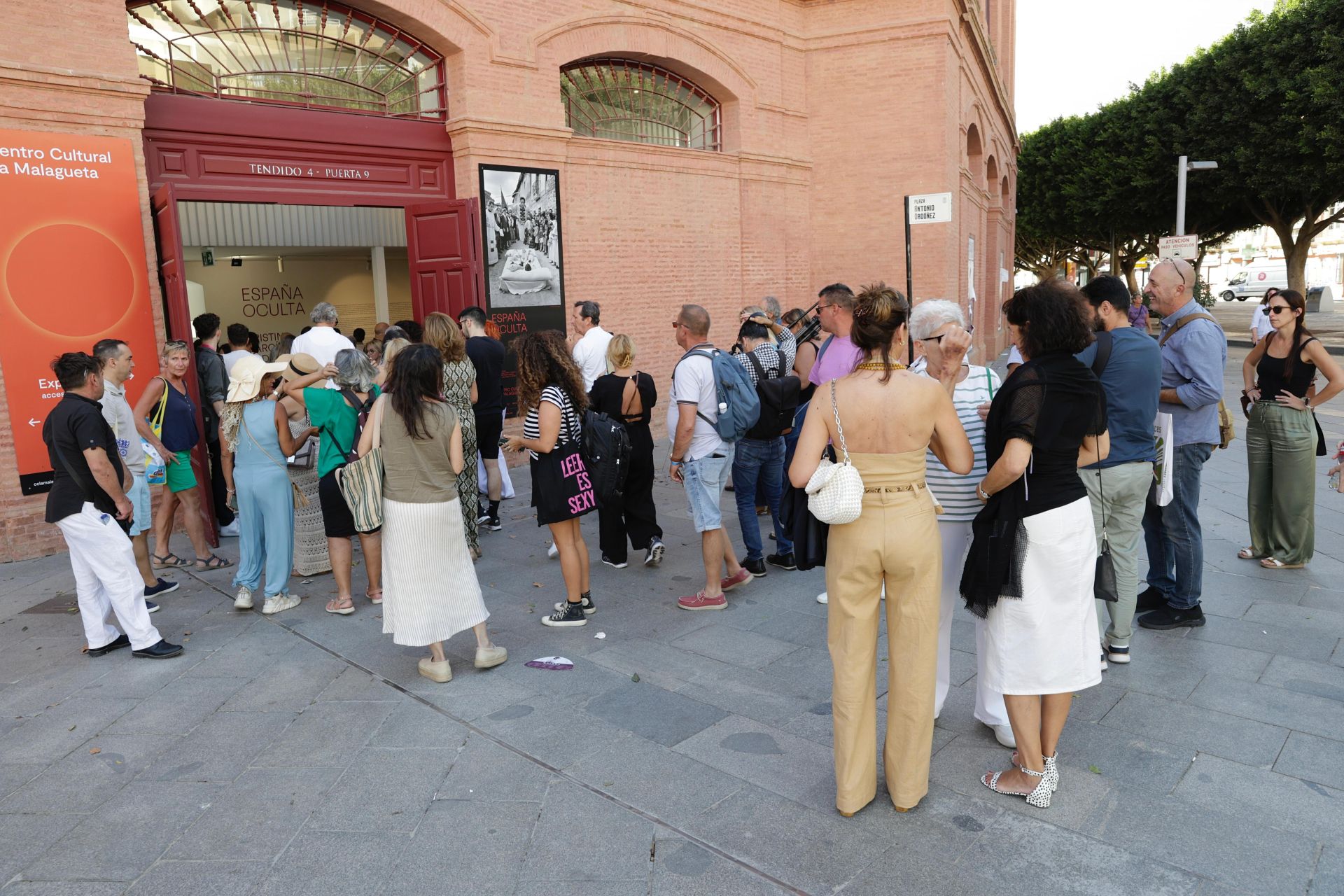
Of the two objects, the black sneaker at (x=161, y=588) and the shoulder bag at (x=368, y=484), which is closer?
the shoulder bag at (x=368, y=484)

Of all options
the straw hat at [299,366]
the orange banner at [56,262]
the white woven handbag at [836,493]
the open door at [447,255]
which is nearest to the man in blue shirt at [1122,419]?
the white woven handbag at [836,493]

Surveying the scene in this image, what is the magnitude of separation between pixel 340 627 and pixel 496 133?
6.70m

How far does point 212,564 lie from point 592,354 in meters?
3.58

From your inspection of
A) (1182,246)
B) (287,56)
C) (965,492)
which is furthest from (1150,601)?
(1182,246)

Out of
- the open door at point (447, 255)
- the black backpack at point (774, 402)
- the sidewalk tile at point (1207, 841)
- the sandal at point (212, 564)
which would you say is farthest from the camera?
the open door at point (447, 255)

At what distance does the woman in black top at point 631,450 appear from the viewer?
6066 millimetres

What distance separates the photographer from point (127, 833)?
3.54 m

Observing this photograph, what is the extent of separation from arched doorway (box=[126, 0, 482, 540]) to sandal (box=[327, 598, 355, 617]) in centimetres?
255

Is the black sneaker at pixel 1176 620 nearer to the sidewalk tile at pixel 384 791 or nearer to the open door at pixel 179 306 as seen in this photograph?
the sidewalk tile at pixel 384 791

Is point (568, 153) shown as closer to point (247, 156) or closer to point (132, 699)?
point (247, 156)

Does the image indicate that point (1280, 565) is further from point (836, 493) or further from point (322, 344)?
point (322, 344)

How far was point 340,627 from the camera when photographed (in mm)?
5746

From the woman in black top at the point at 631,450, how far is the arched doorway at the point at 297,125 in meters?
3.67

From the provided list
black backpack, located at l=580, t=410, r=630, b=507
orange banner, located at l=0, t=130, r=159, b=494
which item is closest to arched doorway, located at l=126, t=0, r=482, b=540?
orange banner, located at l=0, t=130, r=159, b=494
